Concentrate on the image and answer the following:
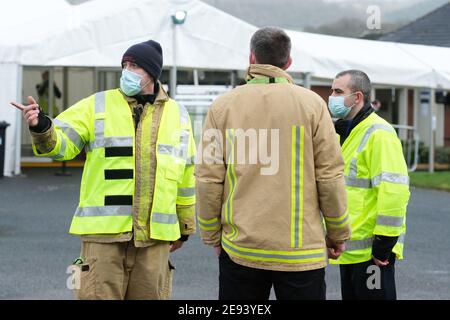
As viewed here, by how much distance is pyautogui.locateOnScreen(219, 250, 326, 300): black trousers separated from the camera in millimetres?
4086

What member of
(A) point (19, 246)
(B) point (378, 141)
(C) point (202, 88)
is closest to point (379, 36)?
(C) point (202, 88)

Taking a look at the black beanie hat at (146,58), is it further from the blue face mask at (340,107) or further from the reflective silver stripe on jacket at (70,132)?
the blue face mask at (340,107)

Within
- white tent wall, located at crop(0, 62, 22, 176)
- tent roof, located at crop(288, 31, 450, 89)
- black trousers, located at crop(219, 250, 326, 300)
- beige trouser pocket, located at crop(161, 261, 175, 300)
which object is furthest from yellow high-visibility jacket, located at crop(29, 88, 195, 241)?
tent roof, located at crop(288, 31, 450, 89)

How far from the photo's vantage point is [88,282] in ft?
15.6

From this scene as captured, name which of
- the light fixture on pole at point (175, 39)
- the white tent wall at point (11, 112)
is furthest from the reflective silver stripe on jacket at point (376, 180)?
the white tent wall at point (11, 112)

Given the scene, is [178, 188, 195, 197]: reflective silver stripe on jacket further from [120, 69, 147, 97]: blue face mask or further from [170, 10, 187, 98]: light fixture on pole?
[170, 10, 187, 98]: light fixture on pole

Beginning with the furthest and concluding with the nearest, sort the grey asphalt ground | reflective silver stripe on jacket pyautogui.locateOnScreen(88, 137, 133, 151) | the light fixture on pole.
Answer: the light fixture on pole
the grey asphalt ground
reflective silver stripe on jacket pyautogui.locateOnScreen(88, 137, 133, 151)

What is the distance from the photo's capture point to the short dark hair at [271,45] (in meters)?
4.16

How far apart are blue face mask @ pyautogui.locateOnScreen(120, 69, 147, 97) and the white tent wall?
1343 centimetres

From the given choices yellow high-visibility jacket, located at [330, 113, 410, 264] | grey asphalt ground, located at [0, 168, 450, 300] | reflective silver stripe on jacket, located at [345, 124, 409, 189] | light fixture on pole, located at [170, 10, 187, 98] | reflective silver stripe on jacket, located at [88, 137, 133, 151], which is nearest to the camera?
reflective silver stripe on jacket, located at [88, 137, 133, 151]

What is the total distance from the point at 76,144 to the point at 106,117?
215 millimetres

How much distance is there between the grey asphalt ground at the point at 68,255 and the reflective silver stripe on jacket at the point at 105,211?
2.85 metres

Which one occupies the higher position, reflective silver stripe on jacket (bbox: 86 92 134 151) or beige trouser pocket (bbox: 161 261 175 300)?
reflective silver stripe on jacket (bbox: 86 92 134 151)

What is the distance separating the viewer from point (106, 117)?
4.83 metres
